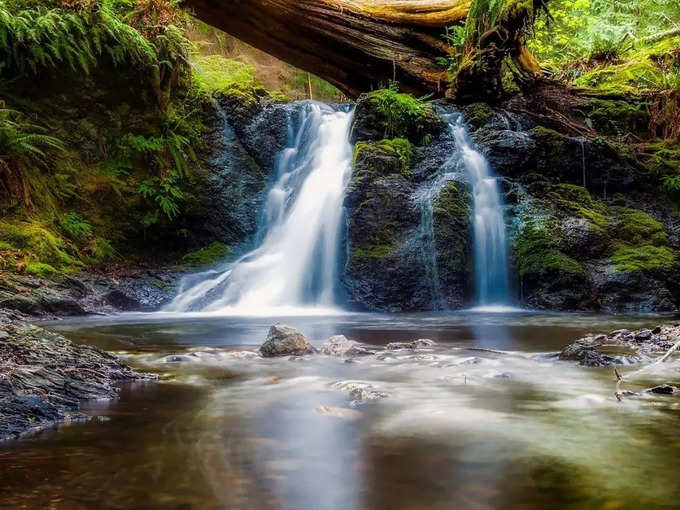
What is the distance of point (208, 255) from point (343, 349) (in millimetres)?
Answer: 6090

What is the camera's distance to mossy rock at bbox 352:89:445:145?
32.9 feet

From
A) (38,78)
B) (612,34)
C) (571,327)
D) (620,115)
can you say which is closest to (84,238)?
(38,78)

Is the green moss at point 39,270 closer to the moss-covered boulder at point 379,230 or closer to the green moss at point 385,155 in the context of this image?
the moss-covered boulder at point 379,230

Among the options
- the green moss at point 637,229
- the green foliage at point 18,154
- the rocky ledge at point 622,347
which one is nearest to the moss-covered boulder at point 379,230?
the green moss at point 637,229

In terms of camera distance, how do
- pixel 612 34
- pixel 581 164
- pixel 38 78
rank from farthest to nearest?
pixel 612 34 < pixel 581 164 < pixel 38 78

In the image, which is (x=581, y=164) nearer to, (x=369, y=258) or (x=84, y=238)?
(x=369, y=258)

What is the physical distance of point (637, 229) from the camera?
9.18m

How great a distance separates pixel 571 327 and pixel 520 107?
6.06 meters

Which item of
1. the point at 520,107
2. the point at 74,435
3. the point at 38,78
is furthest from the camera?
the point at 520,107

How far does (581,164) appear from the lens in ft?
32.9

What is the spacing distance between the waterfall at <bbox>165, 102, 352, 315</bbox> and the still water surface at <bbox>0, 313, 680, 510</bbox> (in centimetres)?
445

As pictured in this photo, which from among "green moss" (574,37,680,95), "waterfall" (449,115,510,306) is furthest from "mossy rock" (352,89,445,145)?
"green moss" (574,37,680,95)

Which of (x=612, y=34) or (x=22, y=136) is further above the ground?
(x=612, y=34)

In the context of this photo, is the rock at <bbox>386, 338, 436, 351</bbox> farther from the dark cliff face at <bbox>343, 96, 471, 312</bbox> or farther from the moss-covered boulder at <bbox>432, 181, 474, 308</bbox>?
the moss-covered boulder at <bbox>432, 181, 474, 308</bbox>
